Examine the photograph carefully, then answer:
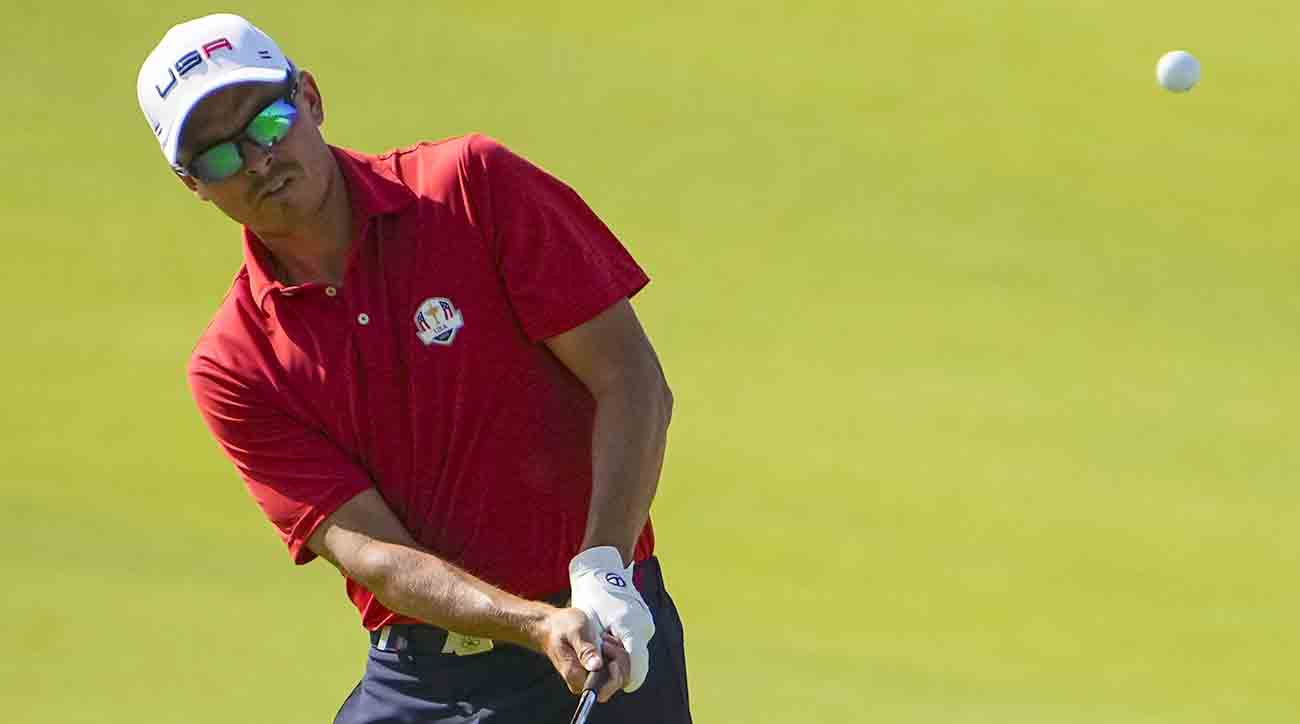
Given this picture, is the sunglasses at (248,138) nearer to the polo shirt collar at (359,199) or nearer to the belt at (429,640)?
the polo shirt collar at (359,199)

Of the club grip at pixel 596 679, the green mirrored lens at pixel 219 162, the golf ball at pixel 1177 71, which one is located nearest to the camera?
the club grip at pixel 596 679

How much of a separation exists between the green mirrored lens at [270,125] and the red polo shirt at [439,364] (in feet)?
0.49

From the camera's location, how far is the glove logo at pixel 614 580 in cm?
284

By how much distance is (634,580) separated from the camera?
3162 mm

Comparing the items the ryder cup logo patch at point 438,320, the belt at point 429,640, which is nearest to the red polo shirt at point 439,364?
the ryder cup logo patch at point 438,320

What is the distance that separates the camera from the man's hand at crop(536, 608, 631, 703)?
2.76 metres

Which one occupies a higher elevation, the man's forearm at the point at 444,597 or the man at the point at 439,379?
the man at the point at 439,379

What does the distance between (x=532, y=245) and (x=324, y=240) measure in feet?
0.95

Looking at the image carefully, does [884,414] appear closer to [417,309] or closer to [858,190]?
[858,190]

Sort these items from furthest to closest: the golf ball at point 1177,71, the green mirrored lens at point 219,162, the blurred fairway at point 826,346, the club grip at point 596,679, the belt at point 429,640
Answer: the golf ball at point 1177,71 → the blurred fairway at point 826,346 → the belt at point 429,640 → the green mirrored lens at point 219,162 → the club grip at point 596,679

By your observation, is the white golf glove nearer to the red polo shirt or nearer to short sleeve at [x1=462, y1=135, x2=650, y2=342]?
the red polo shirt

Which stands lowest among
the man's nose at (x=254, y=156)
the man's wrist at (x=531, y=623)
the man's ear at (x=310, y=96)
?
the man's wrist at (x=531, y=623)

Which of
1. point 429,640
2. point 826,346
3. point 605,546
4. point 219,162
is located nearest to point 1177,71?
point 826,346

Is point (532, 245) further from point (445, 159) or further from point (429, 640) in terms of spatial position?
point (429, 640)
